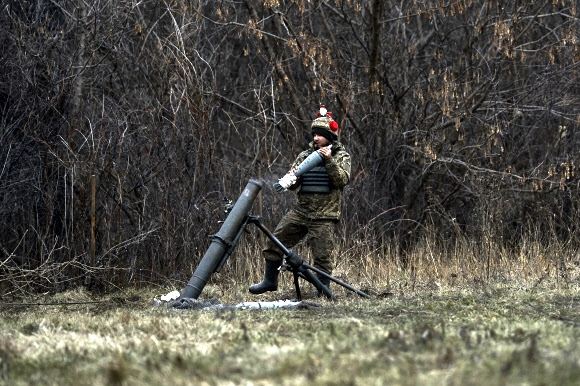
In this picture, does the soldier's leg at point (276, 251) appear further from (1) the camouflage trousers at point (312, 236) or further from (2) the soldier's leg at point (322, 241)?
(2) the soldier's leg at point (322, 241)

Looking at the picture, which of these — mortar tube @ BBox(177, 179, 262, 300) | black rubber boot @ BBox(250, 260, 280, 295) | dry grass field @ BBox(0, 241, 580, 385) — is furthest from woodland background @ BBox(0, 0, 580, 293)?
mortar tube @ BBox(177, 179, 262, 300)

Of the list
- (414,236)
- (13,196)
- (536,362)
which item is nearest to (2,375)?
(536,362)

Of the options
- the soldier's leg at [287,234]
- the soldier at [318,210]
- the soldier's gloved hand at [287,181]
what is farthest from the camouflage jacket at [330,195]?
the soldier's gloved hand at [287,181]

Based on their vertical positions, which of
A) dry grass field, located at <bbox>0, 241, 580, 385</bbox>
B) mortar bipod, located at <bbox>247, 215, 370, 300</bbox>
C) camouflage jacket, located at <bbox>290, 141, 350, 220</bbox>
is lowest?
dry grass field, located at <bbox>0, 241, 580, 385</bbox>

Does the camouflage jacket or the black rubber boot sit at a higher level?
the camouflage jacket

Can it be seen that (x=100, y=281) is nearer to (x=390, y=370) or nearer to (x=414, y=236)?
(x=414, y=236)

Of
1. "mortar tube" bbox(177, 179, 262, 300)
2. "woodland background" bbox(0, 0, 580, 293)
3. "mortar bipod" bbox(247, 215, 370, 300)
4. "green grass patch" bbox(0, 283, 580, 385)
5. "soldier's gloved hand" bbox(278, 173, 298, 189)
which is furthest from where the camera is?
"woodland background" bbox(0, 0, 580, 293)

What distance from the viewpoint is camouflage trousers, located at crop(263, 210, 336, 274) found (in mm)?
9008

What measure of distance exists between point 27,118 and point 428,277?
5578 millimetres

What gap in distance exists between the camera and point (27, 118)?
11.7 m

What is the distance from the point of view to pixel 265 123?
12.3 meters

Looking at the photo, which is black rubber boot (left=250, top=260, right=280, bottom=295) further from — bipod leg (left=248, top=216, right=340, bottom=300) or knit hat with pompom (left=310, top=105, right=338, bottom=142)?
knit hat with pompom (left=310, top=105, right=338, bottom=142)

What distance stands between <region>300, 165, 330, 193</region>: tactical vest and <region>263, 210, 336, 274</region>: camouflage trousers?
0.30 metres

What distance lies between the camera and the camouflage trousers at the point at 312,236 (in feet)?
29.6
